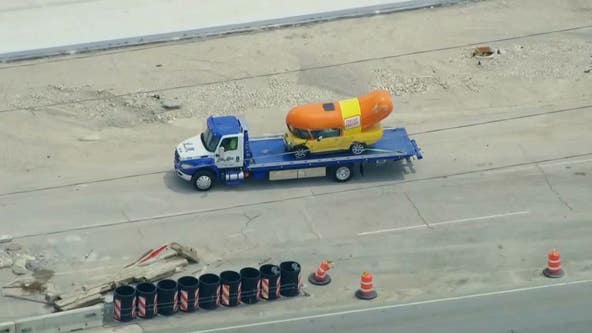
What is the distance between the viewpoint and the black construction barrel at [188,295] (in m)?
33.5

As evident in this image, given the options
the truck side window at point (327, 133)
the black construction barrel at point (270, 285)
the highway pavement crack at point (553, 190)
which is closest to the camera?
the black construction barrel at point (270, 285)

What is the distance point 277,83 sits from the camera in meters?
46.3

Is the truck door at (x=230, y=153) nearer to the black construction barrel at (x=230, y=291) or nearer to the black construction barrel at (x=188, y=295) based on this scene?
the black construction barrel at (x=230, y=291)

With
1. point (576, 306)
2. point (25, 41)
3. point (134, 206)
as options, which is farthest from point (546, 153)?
point (25, 41)

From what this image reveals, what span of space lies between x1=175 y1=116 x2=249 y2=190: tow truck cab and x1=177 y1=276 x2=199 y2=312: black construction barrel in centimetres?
637

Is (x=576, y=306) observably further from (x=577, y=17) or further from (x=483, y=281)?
(x=577, y=17)

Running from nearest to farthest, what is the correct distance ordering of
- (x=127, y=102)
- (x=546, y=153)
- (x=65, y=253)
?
(x=65, y=253), (x=546, y=153), (x=127, y=102)

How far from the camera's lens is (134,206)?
39031 mm

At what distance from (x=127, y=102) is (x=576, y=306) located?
17705 millimetres

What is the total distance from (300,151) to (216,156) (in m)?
2.49

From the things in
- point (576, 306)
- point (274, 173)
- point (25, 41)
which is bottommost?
point (576, 306)

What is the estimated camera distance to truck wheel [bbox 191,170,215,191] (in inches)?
1556

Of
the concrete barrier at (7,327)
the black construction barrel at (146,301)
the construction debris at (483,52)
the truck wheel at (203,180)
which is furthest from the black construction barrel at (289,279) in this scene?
the construction debris at (483,52)

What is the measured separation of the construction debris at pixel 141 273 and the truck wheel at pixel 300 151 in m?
5.28
